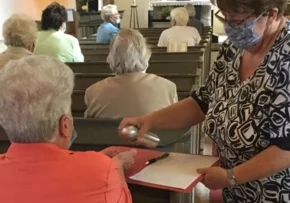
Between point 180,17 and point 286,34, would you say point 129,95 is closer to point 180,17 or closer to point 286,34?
point 286,34

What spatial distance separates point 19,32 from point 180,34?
265 centimetres

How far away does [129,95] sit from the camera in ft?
8.05

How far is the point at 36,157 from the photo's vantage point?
1098 mm

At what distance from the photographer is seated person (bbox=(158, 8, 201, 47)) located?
18.3 feet

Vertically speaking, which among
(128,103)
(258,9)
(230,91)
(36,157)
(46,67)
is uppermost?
(258,9)

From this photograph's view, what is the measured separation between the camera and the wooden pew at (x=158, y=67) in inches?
146

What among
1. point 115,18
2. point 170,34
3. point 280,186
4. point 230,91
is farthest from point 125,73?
point 115,18

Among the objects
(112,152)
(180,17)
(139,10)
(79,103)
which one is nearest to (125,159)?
(112,152)

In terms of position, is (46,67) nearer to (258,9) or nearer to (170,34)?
(258,9)

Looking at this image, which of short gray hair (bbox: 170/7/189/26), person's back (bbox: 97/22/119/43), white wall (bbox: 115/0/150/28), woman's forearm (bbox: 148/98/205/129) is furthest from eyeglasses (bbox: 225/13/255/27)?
white wall (bbox: 115/0/150/28)

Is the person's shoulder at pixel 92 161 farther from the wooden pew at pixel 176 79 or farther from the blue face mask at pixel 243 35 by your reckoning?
the wooden pew at pixel 176 79

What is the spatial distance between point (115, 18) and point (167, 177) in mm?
5136

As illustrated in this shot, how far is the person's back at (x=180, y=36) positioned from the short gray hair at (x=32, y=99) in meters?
4.47

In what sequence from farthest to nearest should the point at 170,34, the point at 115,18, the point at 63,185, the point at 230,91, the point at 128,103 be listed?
the point at 115,18
the point at 170,34
the point at 128,103
the point at 230,91
the point at 63,185
